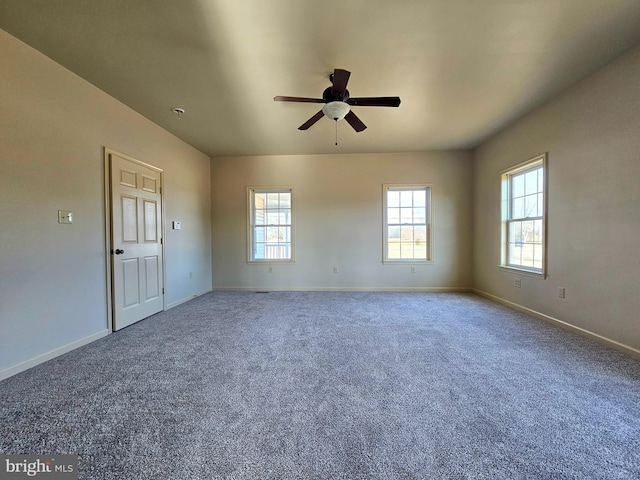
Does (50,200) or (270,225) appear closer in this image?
(50,200)

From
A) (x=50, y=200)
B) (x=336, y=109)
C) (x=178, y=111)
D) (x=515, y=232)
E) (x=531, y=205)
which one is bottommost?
(x=515, y=232)

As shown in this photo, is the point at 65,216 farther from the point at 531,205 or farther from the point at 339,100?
the point at 531,205

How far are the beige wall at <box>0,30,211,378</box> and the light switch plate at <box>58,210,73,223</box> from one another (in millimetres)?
38

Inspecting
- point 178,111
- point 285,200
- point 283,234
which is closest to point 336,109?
point 178,111

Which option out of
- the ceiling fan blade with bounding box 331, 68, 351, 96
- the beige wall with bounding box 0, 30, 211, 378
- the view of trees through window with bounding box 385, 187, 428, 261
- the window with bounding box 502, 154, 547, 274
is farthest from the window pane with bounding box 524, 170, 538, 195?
the beige wall with bounding box 0, 30, 211, 378

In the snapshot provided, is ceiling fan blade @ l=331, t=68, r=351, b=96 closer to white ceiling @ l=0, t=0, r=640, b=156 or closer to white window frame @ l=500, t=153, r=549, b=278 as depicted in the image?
white ceiling @ l=0, t=0, r=640, b=156

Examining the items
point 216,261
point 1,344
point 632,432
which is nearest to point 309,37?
point 632,432

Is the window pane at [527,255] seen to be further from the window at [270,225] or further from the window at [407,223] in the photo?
the window at [270,225]

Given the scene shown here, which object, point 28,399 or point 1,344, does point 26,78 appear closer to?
point 1,344

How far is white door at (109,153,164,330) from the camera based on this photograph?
2830mm

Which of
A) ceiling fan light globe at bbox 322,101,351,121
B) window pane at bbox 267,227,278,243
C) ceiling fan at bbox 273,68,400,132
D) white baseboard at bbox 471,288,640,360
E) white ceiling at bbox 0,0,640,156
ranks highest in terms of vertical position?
white ceiling at bbox 0,0,640,156

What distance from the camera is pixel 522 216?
141 inches

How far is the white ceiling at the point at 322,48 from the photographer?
5.63ft

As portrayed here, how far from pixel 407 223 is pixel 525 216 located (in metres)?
1.80
